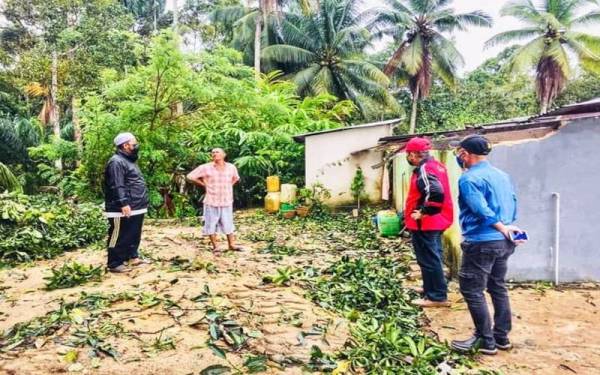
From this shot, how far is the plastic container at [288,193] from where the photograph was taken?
11422 millimetres

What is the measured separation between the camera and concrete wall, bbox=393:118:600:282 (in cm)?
514

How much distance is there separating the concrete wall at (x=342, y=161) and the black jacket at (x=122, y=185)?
6.27 metres

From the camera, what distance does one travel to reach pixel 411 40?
77.4 ft

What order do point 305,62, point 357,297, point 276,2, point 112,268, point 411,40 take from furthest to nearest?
1. point 411,40
2. point 305,62
3. point 276,2
4. point 112,268
5. point 357,297

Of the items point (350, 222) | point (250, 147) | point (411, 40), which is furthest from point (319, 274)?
point (411, 40)

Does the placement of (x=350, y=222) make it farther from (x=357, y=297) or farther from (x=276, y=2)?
(x=276, y=2)

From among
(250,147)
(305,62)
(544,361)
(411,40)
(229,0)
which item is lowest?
(544,361)

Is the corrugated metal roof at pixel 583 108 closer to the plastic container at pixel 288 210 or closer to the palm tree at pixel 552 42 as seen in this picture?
the plastic container at pixel 288 210

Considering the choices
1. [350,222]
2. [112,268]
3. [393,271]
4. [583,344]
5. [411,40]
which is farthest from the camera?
[411,40]

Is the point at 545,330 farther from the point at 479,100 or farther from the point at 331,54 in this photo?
the point at 479,100

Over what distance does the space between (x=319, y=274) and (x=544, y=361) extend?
2800 millimetres

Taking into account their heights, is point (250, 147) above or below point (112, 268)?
above

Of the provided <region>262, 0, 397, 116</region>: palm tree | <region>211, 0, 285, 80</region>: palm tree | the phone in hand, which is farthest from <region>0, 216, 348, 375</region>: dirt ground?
<region>211, 0, 285, 80</region>: palm tree

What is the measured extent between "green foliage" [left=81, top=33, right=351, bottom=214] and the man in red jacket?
6455mm
